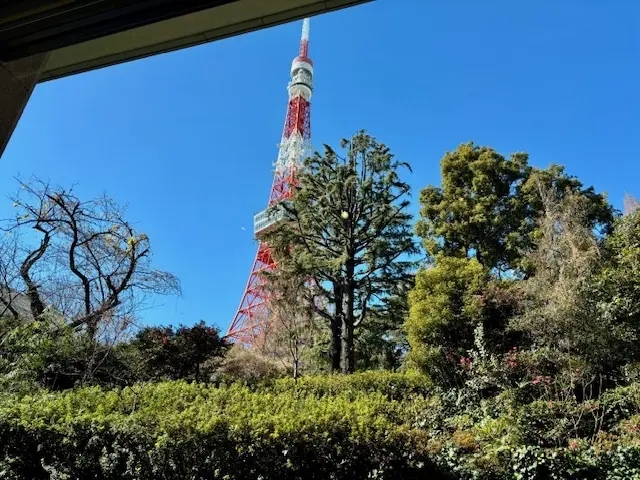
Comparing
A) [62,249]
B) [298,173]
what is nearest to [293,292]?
[298,173]

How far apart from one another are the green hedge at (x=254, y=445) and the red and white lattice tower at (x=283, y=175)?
8.76 metres

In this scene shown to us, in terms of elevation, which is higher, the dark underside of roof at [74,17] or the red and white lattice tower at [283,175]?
the red and white lattice tower at [283,175]

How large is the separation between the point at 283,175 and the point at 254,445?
19911mm

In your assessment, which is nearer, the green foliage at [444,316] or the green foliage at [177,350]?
the green foliage at [444,316]

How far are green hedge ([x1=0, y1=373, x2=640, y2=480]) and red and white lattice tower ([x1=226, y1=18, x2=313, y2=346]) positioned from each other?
8763mm

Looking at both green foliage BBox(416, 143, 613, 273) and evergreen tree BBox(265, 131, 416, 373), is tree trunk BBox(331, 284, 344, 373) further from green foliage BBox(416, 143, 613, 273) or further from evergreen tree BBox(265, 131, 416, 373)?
green foliage BBox(416, 143, 613, 273)

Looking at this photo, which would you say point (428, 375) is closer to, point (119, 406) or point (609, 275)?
point (609, 275)

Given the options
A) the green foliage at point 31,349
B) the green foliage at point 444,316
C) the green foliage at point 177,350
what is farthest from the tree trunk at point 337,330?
the green foliage at point 31,349

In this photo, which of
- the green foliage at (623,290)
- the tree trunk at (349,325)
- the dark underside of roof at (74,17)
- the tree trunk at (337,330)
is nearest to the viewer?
the dark underside of roof at (74,17)

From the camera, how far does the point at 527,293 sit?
9.06m

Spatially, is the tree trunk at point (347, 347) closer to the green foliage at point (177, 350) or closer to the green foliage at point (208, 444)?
the green foliage at point (177, 350)

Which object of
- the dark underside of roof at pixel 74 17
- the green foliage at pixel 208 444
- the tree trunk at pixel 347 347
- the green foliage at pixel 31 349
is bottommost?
the green foliage at pixel 208 444

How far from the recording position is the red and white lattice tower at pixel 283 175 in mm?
14726

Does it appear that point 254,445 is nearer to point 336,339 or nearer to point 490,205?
point 336,339
